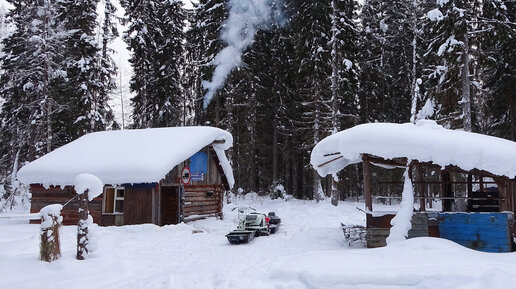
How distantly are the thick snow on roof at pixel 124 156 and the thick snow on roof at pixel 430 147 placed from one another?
8.38 meters

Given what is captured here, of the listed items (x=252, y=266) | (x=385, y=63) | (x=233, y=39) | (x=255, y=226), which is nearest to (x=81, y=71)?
(x=233, y=39)

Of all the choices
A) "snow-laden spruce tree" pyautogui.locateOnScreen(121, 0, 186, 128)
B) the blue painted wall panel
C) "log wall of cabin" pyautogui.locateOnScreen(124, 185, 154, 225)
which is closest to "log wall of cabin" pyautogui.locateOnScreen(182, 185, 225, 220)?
"log wall of cabin" pyautogui.locateOnScreen(124, 185, 154, 225)

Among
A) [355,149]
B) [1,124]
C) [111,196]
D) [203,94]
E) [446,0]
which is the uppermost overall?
[446,0]

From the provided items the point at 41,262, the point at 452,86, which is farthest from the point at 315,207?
the point at 41,262

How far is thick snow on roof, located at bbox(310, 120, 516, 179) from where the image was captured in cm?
1056

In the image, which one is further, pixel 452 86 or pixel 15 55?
pixel 15 55

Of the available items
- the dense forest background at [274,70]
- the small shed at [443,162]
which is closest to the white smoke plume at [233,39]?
the dense forest background at [274,70]

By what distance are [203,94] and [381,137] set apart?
19092mm

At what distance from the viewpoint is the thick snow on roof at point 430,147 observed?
10562 millimetres

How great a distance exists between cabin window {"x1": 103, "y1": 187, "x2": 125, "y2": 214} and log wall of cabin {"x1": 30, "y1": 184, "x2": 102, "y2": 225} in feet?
0.98

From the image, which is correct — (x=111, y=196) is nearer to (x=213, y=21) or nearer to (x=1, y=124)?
(x=213, y=21)

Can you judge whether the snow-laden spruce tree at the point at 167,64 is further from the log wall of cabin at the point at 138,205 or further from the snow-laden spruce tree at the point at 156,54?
the log wall of cabin at the point at 138,205

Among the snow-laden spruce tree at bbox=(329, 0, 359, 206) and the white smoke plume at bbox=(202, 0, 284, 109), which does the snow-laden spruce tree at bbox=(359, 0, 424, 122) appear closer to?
the snow-laden spruce tree at bbox=(329, 0, 359, 206)

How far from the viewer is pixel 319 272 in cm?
795
